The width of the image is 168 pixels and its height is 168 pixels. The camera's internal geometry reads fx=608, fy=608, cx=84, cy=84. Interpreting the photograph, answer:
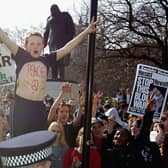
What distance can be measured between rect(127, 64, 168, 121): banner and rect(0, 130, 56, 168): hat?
4.59 meters

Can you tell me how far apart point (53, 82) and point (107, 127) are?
36.9 inches

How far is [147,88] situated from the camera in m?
7.58

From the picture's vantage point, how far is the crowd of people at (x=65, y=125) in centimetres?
457

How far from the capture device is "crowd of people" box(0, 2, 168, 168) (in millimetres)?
4574

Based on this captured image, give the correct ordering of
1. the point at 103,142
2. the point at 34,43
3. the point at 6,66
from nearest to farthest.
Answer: the point at 34,43 → the point at 6,66 → the point at 103,142

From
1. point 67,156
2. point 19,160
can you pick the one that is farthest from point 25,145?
point 67,156

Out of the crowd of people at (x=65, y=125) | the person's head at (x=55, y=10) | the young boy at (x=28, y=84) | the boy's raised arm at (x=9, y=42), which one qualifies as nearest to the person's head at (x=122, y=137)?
the crowd of people at (x=65, y=125)

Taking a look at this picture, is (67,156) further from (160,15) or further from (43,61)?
(160,15)

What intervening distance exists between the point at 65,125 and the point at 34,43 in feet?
4.77

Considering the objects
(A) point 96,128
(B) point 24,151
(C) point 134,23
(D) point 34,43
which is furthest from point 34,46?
(C) point 134,23

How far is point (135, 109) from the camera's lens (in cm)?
770

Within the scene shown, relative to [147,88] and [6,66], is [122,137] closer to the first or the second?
[6,66]

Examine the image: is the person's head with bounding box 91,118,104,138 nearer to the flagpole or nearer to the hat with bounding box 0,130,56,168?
the flagpole

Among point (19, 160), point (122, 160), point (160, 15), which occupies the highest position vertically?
point (160, 15)
